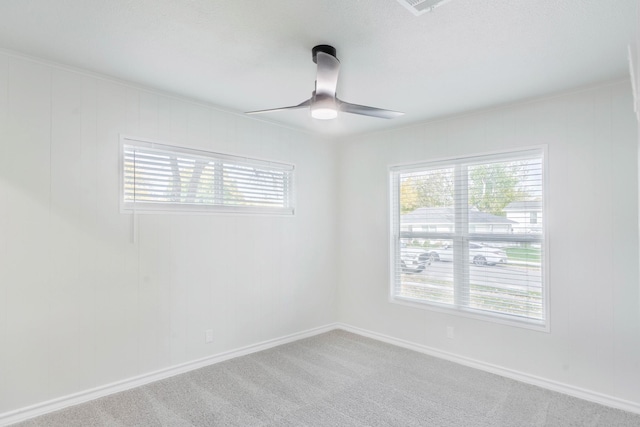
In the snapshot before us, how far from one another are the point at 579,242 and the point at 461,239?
101 cm

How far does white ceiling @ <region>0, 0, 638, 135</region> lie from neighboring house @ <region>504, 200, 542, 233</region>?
3.08 feet

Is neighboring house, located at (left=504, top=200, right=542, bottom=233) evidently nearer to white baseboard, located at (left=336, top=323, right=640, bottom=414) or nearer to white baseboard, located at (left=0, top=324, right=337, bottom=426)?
white baseboard, located at (left=336, top=323, right=640, bottom=414)

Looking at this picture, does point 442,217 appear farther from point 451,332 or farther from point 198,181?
point 198,181

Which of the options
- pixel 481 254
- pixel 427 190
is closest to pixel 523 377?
pixel 481 254

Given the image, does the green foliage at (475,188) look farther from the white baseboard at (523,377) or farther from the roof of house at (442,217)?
the white baseboard at (523,377)

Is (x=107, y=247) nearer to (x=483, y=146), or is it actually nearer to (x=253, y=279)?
(x=253, y=279)

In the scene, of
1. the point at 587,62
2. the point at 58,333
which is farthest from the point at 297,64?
the point at 58,333

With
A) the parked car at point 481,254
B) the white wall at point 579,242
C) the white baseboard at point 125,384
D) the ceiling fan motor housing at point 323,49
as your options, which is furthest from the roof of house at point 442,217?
the ceiling fan motor housing at point 323,49

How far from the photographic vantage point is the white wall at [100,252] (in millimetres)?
2506

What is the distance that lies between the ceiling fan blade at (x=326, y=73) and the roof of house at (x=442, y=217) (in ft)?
6.87

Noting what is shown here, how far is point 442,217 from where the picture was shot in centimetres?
389

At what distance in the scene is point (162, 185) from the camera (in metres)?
3.24

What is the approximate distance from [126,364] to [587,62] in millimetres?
4110

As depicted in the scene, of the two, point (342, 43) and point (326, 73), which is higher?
point (342, 43)
